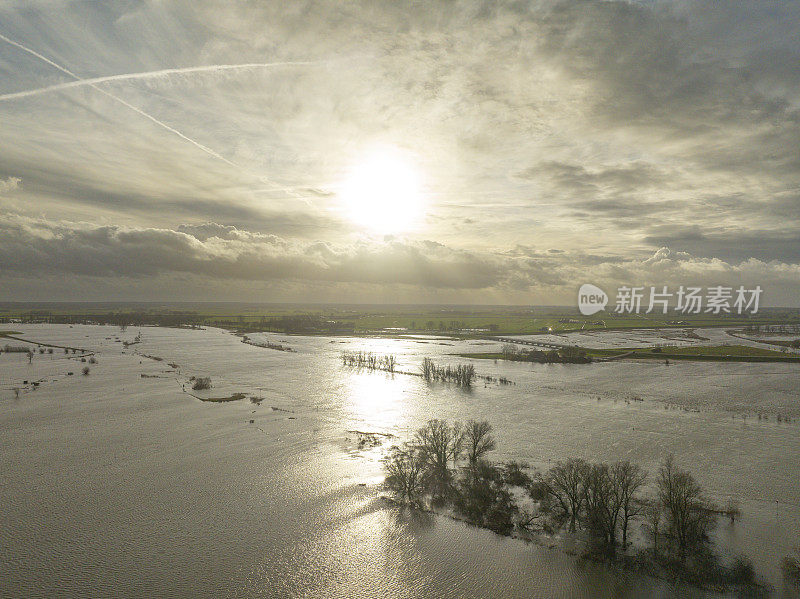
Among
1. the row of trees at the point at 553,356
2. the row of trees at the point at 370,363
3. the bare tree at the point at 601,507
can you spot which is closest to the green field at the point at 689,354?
the row of trees at the point at 553,356

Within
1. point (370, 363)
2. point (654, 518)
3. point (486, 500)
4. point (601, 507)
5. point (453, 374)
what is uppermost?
point (453, 374)

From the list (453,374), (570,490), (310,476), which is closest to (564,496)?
(570,490)

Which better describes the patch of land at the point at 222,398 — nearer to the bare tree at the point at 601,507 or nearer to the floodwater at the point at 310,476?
the floodwater at the point at 310,476

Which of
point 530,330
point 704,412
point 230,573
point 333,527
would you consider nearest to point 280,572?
point 230,573

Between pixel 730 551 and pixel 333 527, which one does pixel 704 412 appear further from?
pixel 333 527

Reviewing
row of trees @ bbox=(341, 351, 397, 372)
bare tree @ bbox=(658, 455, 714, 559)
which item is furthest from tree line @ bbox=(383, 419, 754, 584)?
row of trees @ bbox=(341, 351, 397, 372)

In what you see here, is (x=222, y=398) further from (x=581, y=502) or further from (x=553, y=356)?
(x=553, y=356)

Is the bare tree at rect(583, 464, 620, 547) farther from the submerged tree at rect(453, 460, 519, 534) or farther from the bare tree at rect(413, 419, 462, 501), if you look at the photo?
the bare tree at rect(413, 419, 462, 501)
